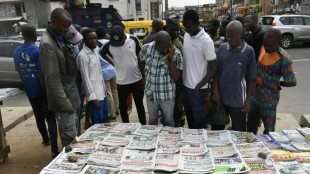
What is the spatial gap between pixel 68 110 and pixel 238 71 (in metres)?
1.62

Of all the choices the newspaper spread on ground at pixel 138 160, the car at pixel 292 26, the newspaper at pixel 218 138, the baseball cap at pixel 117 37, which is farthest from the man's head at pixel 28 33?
the car at pixel 292 26

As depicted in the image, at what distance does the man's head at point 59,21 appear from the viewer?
6.28 ft

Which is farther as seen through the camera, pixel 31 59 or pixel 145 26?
pixel 145 26

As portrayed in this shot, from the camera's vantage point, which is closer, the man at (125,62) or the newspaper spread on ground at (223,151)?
the newspaper spread on ground at (223,151)

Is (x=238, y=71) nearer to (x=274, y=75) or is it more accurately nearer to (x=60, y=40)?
(x=274, y=75)

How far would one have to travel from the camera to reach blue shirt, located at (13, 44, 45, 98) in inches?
100

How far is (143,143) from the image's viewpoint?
2146 mm

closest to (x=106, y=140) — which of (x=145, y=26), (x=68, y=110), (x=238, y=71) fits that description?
(x=68, y=110)

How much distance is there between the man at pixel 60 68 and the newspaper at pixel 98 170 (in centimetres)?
56

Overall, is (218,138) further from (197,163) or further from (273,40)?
(273,40)

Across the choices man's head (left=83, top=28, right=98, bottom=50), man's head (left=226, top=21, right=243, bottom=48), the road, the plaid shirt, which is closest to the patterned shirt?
man's head (left=226, top=21, right=243, bottom=48)

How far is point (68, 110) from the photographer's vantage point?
2.05 meters

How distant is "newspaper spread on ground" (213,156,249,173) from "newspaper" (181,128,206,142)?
35 cm

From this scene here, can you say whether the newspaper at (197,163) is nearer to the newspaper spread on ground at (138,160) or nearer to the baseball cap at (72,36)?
the newspaper spread on ground at (138,160)
